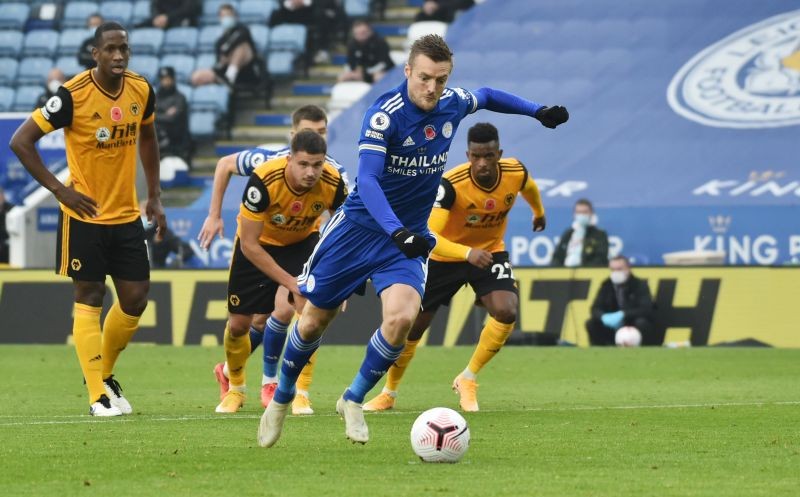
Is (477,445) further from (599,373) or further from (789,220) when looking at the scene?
(789,220)

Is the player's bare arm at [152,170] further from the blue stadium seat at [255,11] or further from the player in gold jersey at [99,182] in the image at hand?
the blue stadium seat at [255,11]

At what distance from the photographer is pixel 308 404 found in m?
10.6

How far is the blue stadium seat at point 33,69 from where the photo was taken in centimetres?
2891

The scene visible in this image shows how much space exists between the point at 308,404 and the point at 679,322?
28.9 feet

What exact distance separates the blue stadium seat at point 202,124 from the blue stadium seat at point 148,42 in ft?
7.81

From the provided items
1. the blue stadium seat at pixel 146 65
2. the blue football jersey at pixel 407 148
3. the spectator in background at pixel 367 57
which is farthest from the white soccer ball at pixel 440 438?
the blue stadium seat at pixel 146 65

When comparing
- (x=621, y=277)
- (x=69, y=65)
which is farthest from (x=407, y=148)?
(x=69, y=65)

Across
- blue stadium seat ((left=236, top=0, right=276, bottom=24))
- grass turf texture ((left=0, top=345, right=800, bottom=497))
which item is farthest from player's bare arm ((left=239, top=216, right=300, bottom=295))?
blue stadium seat ((left=236, top=0, right=276, bottom=24))

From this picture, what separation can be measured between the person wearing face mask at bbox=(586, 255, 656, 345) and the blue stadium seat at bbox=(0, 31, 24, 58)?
1548cm

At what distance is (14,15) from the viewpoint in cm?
3062

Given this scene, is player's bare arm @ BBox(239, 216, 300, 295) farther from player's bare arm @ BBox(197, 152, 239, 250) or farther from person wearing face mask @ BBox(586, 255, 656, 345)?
person wearing face mask @ BBox(586, 255, 656, 345)

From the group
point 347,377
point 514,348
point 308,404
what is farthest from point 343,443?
point 514,348

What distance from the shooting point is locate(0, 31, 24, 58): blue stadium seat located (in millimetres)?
29816

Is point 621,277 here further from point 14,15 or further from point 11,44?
point 14,15
